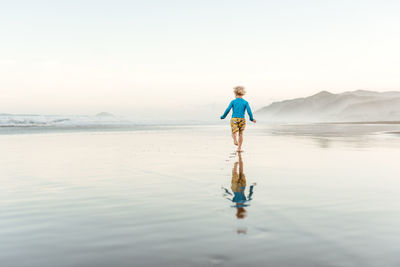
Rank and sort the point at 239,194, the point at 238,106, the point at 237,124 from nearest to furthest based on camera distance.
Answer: the point at 239,194, the point at 237,124, the point at 238,106

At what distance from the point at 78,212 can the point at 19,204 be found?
1257 millimetres

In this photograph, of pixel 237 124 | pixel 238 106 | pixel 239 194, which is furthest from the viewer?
pixel 238 106

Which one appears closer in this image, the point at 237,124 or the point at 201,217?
the point at 201,217

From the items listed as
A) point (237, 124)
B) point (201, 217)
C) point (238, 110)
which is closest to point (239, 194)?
point (201, 217)

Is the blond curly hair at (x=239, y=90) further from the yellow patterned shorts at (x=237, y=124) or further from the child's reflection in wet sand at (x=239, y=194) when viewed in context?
the child's reflection in wet sand at (x=239, y=194)

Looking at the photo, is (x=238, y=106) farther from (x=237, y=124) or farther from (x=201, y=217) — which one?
(x=201, y=217)

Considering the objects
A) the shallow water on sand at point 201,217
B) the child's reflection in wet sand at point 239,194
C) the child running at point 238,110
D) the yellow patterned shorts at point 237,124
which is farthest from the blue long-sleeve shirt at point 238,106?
the child's reflection in wet sand at point 239,194

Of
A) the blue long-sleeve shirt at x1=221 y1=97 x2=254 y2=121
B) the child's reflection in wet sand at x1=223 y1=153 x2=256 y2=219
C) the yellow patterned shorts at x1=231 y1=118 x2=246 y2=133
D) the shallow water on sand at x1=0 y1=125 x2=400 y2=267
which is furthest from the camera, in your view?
the blue long-sleeve shirt at x1=221 y1=97 x2=254 y2=121

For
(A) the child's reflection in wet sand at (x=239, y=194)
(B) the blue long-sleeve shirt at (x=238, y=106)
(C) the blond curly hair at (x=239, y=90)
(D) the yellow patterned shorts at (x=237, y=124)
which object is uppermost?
(C) the blond curly hair at (x=239, y=90)

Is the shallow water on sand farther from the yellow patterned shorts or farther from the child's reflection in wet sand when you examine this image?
the yellow patterned shorts

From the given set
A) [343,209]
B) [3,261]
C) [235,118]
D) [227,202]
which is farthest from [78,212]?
[235,118]

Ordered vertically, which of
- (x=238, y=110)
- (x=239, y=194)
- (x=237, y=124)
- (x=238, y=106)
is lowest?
(x=239, y=194)

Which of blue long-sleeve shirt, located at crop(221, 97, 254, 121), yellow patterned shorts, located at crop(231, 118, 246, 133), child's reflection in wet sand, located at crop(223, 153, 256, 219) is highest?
blue long-sleeve shirt, located at crop(221, 97, 254, 121)

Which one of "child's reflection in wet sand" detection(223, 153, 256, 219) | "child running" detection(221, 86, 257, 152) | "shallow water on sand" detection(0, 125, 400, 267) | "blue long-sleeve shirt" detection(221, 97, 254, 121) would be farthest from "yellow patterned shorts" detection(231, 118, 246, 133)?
"child's reflection in wet sand" detection(223, 153, 256, 219)
